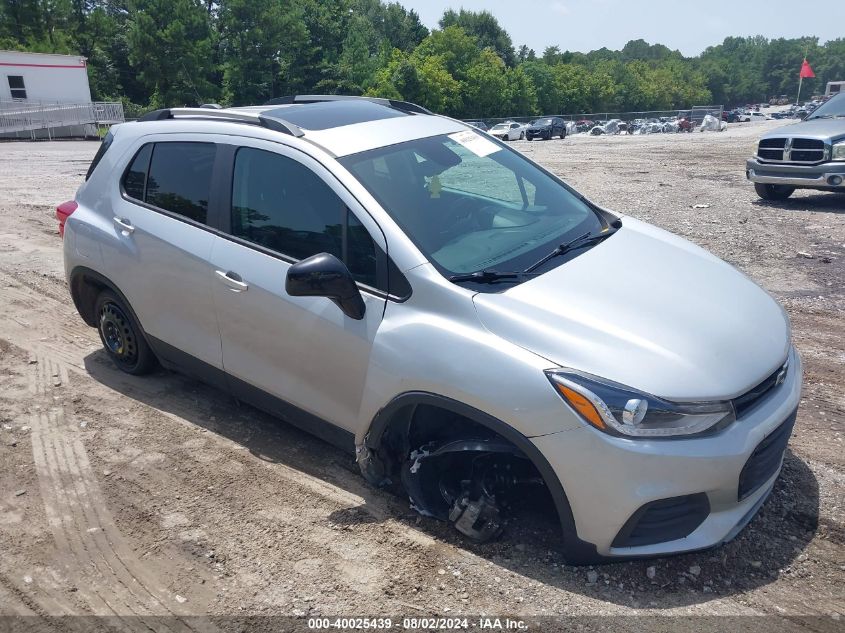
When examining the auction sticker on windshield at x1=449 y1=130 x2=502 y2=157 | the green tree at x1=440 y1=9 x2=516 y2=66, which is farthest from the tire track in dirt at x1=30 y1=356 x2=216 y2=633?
the green tree at x1=440 y1=9 x2=516 y2=66

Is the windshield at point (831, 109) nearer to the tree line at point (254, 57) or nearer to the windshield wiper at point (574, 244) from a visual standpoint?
the windshield wiper at point (574, 244)

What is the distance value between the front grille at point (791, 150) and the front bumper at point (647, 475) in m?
9.29

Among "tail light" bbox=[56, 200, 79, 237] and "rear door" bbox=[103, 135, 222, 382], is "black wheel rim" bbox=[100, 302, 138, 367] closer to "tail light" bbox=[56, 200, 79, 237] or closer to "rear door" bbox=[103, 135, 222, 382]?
"rear door" bbox=[103, 135, 222, 382]

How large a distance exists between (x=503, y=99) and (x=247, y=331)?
77.0m

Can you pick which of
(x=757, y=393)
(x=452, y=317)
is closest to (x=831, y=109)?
A: (x=757, y=393)

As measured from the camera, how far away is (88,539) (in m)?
3.45

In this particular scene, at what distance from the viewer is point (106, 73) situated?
58250mm

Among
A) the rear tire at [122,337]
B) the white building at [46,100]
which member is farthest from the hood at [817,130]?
the white building at [46,100]

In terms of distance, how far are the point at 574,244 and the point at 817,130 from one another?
366 inches

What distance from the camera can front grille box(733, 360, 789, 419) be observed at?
2865mm

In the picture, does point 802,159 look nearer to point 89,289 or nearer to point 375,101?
point 375,101

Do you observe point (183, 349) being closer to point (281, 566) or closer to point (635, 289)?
point (281, 566)

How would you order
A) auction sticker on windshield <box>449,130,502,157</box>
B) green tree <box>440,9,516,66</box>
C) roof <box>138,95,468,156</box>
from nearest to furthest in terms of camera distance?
roof <box>138,95,468,156</box>
auction sticker on windshield <box>449,130,502,157</box>
green tree <box>440,9,516,66</box>

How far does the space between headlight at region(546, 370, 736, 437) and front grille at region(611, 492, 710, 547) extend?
0.28 metres
